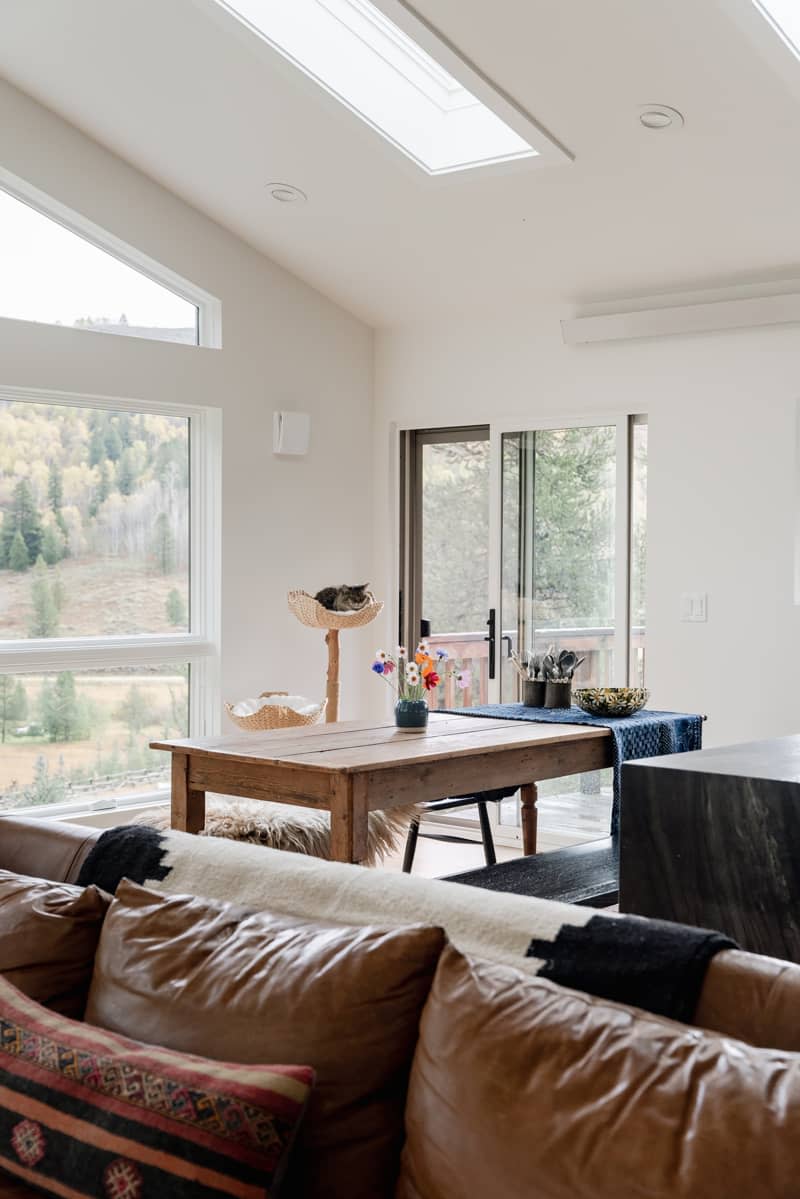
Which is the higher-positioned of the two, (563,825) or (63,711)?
(63,711)

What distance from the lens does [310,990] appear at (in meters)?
1.49

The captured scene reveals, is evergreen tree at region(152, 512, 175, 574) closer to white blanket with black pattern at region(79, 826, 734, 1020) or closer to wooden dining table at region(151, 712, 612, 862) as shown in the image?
wooden dining table at region(151, 712, 612, 862)

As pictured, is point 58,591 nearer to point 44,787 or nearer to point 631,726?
point 44,787

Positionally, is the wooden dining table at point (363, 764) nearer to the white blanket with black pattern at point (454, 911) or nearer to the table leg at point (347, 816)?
the table leg at point (347, 816)

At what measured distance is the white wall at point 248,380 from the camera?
482cm

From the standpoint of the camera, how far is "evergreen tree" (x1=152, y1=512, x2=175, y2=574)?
5.27m

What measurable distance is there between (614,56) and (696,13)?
0.31 meters

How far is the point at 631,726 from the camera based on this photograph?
13.3 feet

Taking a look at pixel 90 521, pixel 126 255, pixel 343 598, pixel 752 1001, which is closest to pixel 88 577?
pixel 90 521

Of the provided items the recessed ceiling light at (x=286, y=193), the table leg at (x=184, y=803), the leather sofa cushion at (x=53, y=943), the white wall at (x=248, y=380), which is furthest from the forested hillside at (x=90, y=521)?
the leather sofa cushion at (x=53, y=943)

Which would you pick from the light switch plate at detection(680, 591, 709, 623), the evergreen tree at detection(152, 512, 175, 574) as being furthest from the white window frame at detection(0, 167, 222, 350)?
the light switch plate at detection(680, 591, 709, 623)

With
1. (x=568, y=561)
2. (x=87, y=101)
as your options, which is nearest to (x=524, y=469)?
(x=568, y=561)

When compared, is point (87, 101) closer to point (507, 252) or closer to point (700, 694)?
point (507, 252)

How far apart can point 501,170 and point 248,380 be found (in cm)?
157
